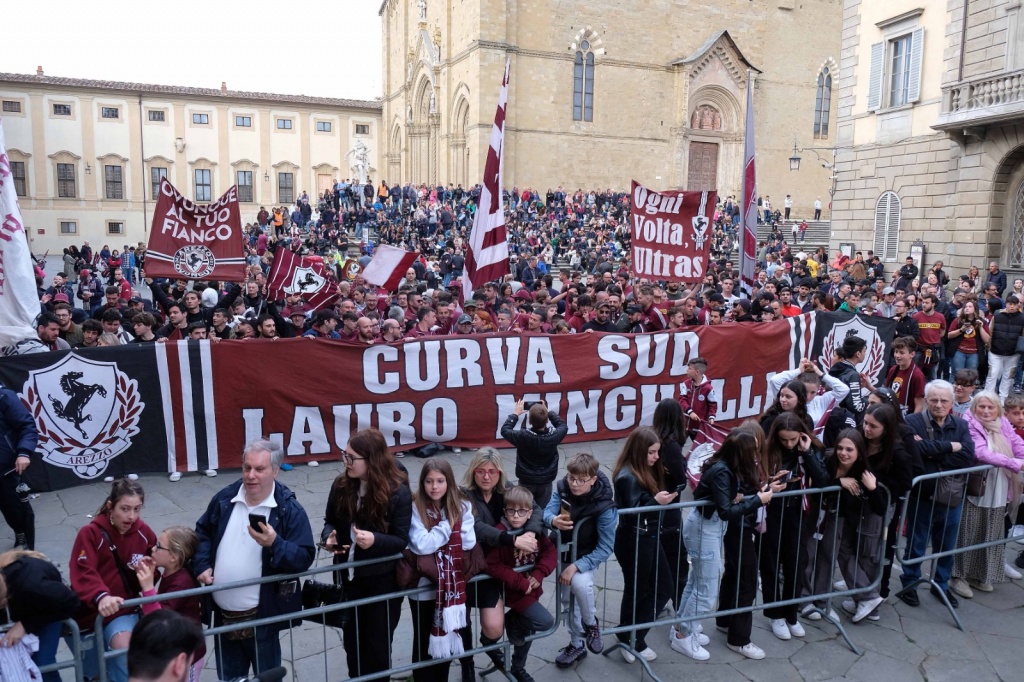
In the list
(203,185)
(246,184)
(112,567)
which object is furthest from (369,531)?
(203,185)

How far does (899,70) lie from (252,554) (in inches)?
932

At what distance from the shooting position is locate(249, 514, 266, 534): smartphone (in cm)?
374

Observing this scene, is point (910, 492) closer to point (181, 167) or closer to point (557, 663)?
point (557, 663)

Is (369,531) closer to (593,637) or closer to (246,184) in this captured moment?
(593,637)

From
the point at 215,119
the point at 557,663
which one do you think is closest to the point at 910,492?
the point at 557,663

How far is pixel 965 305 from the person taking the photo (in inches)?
447

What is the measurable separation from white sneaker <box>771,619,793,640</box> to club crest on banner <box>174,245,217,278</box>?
26.3 ft

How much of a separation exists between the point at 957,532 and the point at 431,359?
16.9 ft

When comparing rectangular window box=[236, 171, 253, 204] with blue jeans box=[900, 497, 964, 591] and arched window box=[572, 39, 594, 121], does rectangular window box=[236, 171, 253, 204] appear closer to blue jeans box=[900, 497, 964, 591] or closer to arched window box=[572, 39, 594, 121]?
arched window box=[572, 39, 594, 121]

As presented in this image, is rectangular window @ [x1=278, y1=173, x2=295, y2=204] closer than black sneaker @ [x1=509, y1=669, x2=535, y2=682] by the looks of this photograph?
No

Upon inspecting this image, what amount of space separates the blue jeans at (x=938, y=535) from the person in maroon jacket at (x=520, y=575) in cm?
295

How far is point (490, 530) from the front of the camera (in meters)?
4.14

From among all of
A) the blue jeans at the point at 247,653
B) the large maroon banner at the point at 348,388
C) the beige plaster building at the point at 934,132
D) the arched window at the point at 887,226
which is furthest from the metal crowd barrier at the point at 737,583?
the arched window at the point at 887,226

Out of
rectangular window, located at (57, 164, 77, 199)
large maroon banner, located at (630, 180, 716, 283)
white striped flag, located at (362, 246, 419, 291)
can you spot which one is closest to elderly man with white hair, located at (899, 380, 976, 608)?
large maroon banner, located at (630, 180, 716, 283)
